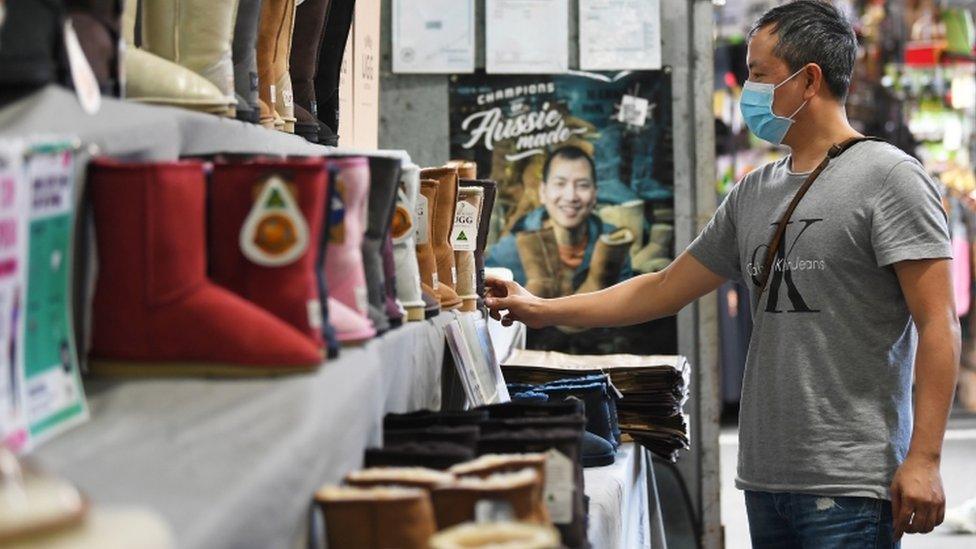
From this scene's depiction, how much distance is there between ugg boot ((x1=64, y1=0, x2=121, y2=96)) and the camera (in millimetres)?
1668

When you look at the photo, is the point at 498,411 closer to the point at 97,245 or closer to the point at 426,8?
the point at 97,245

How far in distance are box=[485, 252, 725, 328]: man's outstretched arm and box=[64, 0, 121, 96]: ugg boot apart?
1.67 m

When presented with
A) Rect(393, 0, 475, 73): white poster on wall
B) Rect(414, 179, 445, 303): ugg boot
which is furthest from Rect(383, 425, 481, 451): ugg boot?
Rect(393, 0, 475, 73): white poster on wall

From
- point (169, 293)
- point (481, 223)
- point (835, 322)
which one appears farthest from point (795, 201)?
point (169, 293)

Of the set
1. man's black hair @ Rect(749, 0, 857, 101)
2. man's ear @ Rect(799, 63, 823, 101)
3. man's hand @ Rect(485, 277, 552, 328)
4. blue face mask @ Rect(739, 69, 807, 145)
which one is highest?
man's black hair @ Rect(749, 0, 857, 101)

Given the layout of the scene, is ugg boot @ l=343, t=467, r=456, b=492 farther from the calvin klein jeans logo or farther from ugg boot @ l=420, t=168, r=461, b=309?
the calvin klein jeans logo

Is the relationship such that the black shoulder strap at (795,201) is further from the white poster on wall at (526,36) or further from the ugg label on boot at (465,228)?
A: the white poster on wall at (526,36)

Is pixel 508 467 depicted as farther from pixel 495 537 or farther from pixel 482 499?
pixel 495 537

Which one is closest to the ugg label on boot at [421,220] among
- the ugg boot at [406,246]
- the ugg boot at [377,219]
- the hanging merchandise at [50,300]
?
the ugg boot at [406,246]

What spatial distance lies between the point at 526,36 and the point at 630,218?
73 centimetres

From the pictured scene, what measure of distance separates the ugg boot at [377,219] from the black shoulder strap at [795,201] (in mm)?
1013

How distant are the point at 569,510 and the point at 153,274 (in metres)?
0.59

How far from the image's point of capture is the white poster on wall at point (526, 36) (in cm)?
456

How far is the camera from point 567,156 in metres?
4.66
